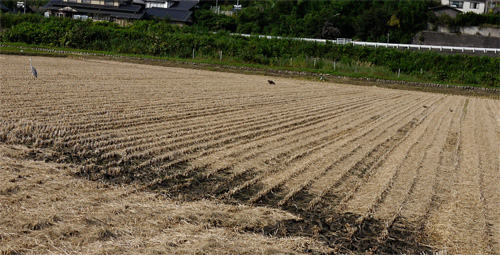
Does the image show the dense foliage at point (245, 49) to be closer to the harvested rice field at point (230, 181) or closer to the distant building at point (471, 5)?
the harvested rice field at point (230, 181)

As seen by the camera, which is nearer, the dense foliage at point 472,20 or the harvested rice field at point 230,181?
the harvested rice field at point 230,181

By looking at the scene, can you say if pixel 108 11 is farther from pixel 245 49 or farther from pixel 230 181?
pixel 230 181

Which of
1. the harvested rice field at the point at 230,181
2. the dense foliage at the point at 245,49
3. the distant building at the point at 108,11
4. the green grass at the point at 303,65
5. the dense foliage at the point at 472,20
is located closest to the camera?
the harvested rice field at the point at 230,181

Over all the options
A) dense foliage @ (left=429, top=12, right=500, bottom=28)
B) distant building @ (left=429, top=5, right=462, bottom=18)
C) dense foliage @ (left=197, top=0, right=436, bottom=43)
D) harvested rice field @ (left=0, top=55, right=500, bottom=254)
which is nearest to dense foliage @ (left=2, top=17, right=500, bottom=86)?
dense foliage @ (left=197, top=0, right=436, bottom=43)

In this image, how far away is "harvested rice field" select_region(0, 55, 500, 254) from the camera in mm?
3670

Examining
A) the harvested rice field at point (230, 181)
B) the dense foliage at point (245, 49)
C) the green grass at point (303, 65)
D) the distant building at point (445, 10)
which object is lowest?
the harvested rice field at point (230, 181)

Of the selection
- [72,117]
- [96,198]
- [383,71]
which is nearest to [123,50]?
[383,71]

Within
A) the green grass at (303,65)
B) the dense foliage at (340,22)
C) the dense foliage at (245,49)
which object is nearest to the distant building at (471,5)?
the dense foliage at (340,22)

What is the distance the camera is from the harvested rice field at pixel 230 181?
367 centimetres

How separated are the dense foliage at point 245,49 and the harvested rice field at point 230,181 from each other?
1865 cm

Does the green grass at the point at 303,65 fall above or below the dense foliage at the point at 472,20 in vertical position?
below

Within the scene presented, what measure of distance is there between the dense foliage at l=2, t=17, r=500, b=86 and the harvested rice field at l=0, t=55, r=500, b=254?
61.2 feet

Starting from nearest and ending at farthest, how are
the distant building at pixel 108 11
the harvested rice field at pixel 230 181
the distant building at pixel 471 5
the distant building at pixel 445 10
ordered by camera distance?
the harvested rice field at pixel 230 181, the distant building at pixel 108 11, the distant building at pixel 445 10, the distant building at pixel 471 5

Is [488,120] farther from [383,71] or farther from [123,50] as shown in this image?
[123,50]
